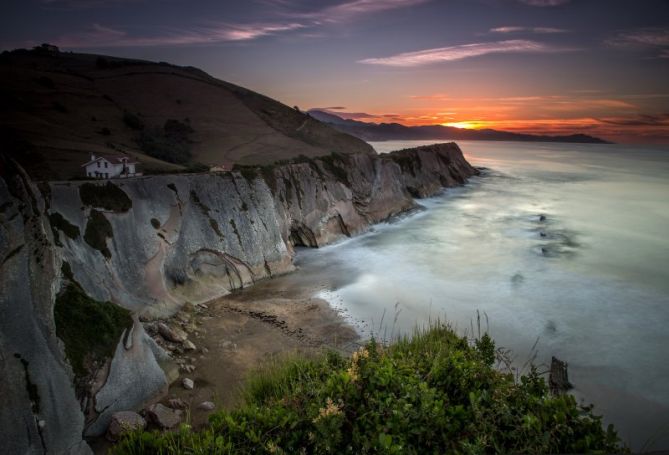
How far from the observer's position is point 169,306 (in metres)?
15.6

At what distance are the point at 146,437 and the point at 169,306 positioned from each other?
10.6 m

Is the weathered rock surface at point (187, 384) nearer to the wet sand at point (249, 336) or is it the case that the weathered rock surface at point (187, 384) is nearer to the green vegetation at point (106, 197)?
the wet sand at point (249, 336)

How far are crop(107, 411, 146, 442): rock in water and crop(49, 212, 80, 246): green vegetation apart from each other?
682 cm

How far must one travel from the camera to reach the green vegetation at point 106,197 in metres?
14.8

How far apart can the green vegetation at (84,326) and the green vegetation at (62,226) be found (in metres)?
3.83

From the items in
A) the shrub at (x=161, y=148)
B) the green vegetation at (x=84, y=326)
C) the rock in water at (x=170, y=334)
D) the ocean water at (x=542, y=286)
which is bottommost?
the ocean water at (x=542, y=286)

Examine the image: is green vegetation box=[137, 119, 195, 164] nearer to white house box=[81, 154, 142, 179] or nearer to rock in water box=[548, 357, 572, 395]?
white house box=[81, 154, 142, 179]

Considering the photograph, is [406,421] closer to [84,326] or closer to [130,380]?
[130,380]

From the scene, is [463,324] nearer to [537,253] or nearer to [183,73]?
[537,253]

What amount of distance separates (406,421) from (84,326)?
8329 mm

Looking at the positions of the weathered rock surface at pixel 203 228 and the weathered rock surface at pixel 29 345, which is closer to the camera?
the weathered rock surface at pixel 29 345

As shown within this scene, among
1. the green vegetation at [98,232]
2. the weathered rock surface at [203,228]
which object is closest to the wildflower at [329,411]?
the weathered rock surface at [203,228]

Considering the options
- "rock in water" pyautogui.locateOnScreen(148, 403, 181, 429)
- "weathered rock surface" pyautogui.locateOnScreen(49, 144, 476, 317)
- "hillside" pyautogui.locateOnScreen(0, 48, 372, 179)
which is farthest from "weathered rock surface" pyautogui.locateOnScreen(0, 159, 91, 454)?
"hillside" pyautogui.locateOnScreen(0, 48, 372, 179)

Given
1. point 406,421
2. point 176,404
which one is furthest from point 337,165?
point 406,421
